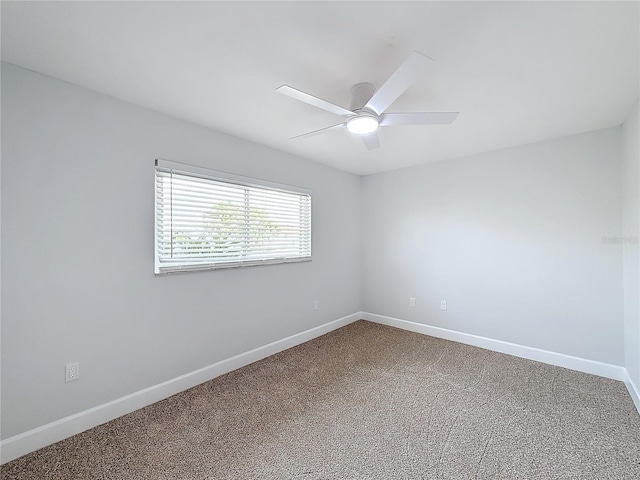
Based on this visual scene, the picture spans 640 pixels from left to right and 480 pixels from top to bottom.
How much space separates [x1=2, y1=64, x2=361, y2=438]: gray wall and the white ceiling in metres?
0.24

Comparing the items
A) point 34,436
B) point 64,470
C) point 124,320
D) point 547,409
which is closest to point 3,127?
point 124,320

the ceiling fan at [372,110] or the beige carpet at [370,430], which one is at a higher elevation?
the ceiling fan at [372,110]

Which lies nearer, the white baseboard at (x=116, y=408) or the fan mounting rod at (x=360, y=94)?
the white baseboard at (x=116, y=408)

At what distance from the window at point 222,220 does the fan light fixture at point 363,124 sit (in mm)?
1423

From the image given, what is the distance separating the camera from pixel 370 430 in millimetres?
1992

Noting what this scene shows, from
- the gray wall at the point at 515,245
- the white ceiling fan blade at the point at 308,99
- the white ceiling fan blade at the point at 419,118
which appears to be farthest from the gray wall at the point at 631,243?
the white ceiling fan blade at the point at 308,99

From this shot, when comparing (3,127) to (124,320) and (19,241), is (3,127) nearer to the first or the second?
(19,241)

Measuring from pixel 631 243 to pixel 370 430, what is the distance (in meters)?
2.74

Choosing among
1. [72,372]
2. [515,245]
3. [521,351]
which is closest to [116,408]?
[72,372]

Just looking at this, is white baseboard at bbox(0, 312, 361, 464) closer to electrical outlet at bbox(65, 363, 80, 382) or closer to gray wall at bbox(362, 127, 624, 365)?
electrical outlet at bbox(65, 363, 80, 382)

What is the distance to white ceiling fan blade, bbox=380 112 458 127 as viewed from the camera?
187cm

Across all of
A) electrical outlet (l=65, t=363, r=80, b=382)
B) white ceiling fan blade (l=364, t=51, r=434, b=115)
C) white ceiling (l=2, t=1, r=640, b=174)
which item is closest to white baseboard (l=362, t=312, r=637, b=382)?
white ceiling (l=2, t=1, r=640, b=174)

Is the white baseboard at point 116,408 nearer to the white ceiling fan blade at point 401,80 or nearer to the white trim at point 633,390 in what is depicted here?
the white ceiling fan blade at point 401,80

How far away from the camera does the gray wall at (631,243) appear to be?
2.29 metres
